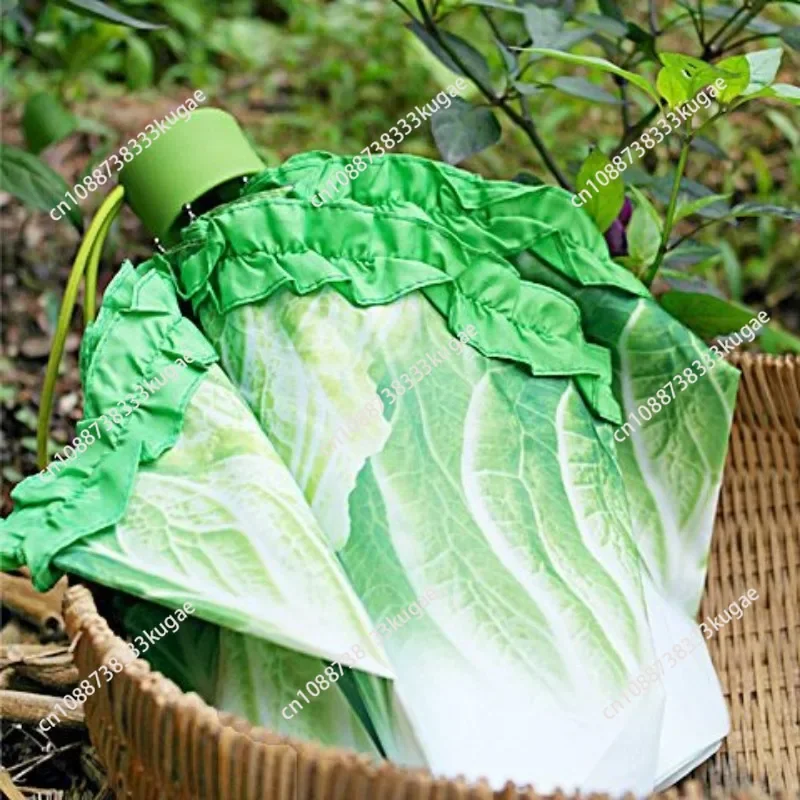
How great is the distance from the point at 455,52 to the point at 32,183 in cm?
44

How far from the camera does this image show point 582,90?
105 cm

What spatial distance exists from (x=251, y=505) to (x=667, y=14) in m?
1.74

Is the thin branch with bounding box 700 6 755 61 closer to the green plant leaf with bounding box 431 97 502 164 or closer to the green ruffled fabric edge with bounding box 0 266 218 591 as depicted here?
the green plant leaf with bounding box 431 97 502 164

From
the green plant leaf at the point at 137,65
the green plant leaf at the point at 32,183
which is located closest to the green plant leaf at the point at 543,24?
the green plant leaf at the point at 32,183

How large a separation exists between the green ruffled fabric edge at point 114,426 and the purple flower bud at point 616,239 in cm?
39

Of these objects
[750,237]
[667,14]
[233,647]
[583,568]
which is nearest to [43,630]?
[233,647]

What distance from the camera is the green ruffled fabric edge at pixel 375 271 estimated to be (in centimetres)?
84

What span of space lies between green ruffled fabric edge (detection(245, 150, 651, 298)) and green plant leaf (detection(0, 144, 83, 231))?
346mm

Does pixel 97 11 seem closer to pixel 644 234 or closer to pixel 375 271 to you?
pixel 375 271

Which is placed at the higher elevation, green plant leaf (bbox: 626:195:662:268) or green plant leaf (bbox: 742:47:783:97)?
green plant leaf (bbox: 742:47:783:97)

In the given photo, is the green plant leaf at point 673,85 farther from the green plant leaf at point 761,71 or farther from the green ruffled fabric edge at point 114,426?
the green ruffled fabric edge at point 114,426

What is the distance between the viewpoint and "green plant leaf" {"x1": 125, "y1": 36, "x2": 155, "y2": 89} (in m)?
1.98

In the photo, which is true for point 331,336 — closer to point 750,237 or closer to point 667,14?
point 750,237

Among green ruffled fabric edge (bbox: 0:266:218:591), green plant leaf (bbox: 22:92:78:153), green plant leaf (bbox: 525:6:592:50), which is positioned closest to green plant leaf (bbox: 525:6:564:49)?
green plant leaf (bbox: 525:6:592:50)
